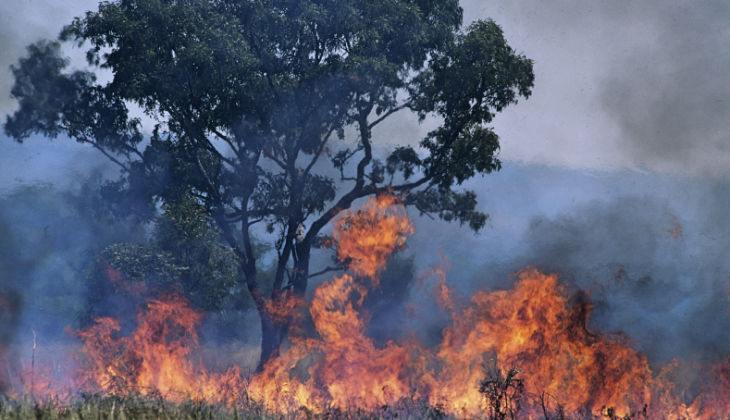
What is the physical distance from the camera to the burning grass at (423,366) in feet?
63.0

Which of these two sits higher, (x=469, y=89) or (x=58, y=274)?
(x=58, y=274)

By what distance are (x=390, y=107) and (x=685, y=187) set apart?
89.5ft

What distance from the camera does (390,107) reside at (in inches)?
972

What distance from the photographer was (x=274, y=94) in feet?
76.0

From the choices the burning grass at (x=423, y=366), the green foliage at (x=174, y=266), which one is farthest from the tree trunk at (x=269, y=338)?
the green foliage at (x=174, y=266)

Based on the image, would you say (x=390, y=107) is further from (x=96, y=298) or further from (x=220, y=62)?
(x=96, y=298)

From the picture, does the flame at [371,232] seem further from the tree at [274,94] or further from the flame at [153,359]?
the flame at [153,359]

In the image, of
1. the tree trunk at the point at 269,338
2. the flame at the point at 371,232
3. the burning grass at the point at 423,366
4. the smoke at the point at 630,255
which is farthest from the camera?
the smoke at the point at 630,255

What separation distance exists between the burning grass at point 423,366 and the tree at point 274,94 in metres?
1.84

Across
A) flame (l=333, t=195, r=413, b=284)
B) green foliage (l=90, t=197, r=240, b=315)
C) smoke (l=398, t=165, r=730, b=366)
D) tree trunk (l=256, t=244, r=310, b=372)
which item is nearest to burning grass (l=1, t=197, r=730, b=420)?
flame (l=333, t=195, r=413, b=284)

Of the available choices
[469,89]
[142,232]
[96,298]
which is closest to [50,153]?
[142,232]

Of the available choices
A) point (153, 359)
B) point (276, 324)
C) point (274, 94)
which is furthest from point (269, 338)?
point (274, 94)

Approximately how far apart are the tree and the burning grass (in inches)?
72.3

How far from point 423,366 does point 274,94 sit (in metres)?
10.3
